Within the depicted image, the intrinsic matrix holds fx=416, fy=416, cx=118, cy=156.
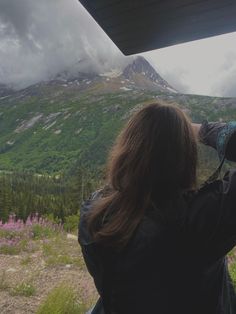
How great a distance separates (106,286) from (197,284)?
0.33m

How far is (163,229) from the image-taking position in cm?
146

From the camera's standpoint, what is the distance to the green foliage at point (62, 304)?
3.95m

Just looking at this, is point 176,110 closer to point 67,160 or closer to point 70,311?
point 70,311

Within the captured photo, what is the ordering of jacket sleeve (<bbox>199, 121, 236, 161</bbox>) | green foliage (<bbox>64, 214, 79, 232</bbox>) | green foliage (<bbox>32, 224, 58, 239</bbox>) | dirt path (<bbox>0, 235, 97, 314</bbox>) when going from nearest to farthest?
1. jacket sleeve (<bbox>199, 121, 236, 161</bbox>)
2. dirt path (<bbox>0, 235, 97, 314</bbox>)
3. green foliage (<bbox>32, 224, 58, 239</bbox>)
4. green foliage (<bbox>64, 214, 79, 232</bbox>)

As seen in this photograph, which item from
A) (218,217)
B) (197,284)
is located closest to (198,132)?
(218,217)

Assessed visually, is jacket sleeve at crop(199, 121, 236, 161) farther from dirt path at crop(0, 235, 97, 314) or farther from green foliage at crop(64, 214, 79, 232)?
green foliage at crop(64, 214, 79, 232)

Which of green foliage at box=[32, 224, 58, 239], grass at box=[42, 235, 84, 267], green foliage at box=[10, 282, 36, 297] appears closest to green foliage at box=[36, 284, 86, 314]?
green foliage at box=[10, 282, 36, 297]

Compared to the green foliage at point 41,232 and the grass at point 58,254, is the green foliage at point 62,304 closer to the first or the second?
the grass at point 58,254

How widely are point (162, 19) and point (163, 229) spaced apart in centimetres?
148

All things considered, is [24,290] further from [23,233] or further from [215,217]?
[215,217]

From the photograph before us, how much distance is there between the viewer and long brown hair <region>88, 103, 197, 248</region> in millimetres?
1536

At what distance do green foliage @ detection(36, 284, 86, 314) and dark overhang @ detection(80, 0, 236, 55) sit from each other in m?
2.55

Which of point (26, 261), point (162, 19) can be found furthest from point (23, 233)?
point (162, 19)

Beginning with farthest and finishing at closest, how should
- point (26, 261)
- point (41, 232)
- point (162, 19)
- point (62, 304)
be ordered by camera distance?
point (41, 232)
point (26, 261)
point (62, 304)
point (162, 19)
